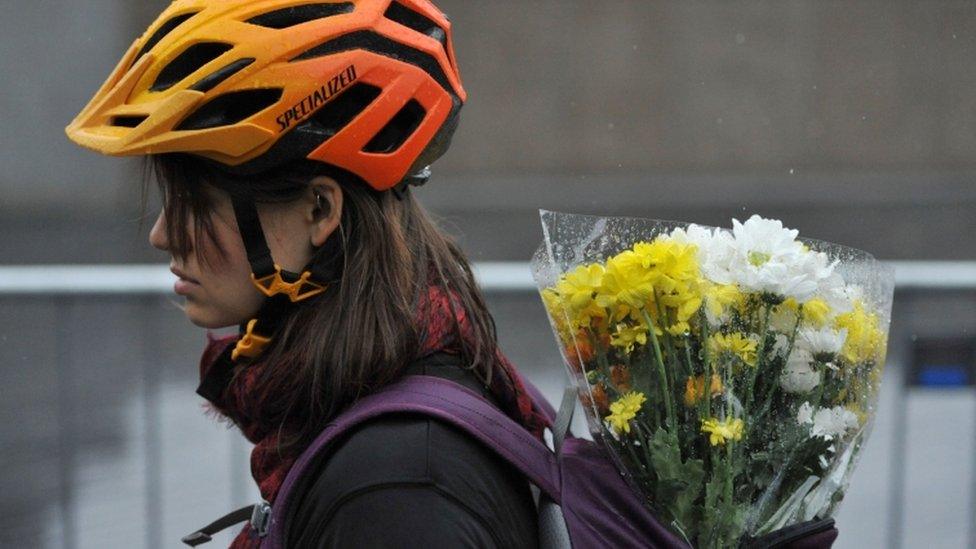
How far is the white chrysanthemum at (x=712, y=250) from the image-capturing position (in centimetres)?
190

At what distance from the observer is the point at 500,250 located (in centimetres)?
1748

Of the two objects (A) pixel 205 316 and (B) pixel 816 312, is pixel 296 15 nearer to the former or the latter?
(A) pixel 205 316

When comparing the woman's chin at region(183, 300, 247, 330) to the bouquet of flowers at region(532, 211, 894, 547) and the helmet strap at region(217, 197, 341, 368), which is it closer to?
the helmet strap at region(217, 197, 341, 368)

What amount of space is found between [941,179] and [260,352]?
789 inches

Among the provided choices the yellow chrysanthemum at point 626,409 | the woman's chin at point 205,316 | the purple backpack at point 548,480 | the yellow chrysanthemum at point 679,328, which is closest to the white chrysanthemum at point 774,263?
the yellow chrysanthemum at point 679,328

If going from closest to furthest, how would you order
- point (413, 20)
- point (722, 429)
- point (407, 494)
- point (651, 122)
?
point (407, 494) < point (722, 429) < point (413, 20) < point (651, 122)

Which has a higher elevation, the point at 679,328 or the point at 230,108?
the point at 230,108

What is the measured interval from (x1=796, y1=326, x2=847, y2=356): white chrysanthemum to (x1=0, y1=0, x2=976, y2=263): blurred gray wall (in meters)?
17.3

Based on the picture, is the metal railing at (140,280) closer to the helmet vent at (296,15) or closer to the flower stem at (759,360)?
the helmet vent at (296,15)

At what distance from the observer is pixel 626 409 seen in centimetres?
188

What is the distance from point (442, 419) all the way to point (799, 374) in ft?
1.71

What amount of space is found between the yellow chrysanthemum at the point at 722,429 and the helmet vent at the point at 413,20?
0.79 meters

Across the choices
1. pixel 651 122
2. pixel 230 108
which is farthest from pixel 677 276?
pixel 651 122

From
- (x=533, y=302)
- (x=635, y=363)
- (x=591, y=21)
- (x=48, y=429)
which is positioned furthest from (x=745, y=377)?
(x=591, y=21)
